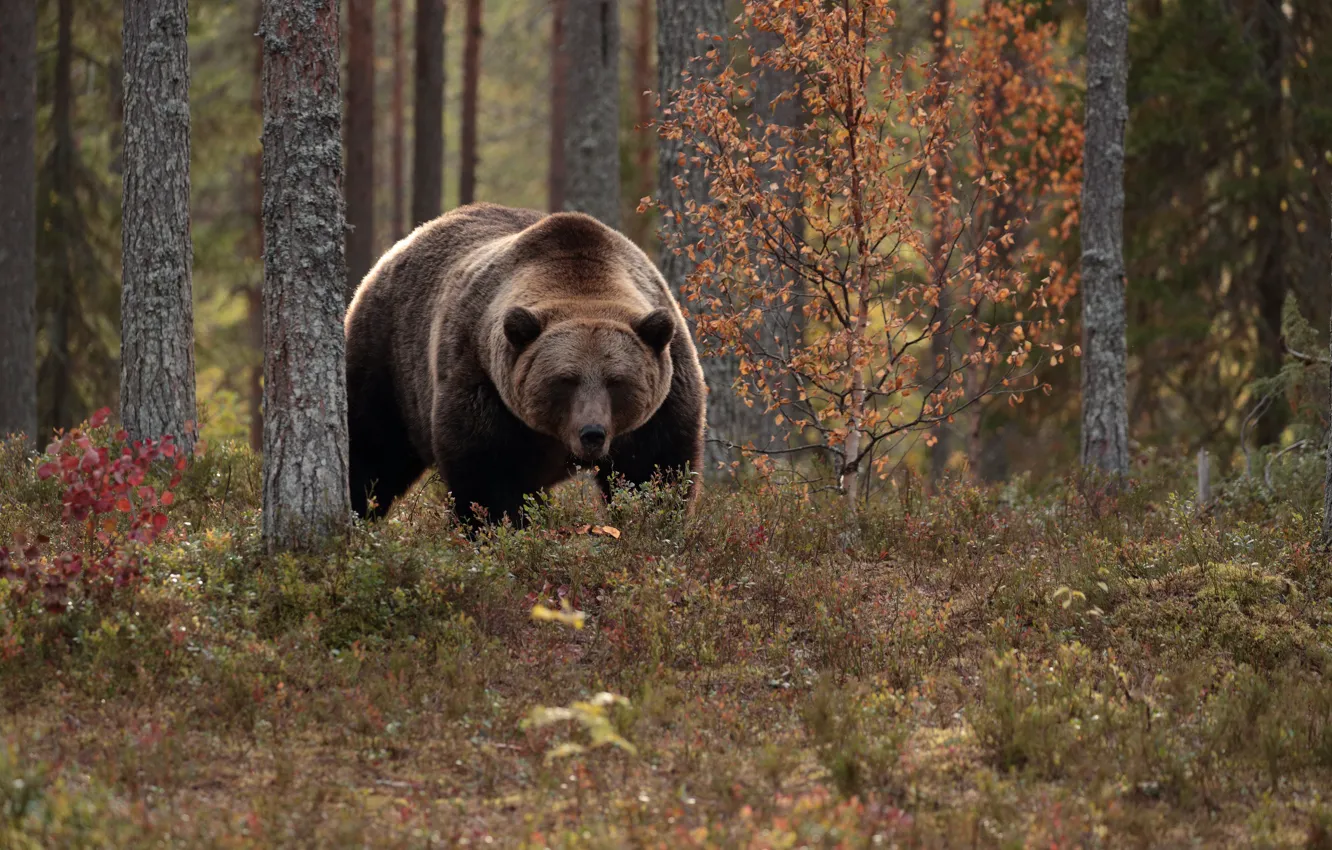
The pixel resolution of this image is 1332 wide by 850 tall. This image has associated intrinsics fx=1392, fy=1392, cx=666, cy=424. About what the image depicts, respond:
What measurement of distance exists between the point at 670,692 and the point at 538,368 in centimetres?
280

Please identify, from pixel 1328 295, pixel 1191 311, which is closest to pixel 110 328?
pixel 1191 311

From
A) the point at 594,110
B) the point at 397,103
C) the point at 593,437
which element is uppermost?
the point at 397,103

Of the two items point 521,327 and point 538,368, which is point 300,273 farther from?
point 538,368

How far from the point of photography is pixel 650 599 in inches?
292

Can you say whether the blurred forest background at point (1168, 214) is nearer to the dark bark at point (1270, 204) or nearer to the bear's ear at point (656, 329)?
the dark bark at point (1270, 204)

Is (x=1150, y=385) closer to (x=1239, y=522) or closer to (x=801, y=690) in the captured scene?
(x=1239, y=522)

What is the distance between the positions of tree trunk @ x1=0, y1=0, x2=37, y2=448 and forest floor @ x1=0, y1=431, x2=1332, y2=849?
27.8ft

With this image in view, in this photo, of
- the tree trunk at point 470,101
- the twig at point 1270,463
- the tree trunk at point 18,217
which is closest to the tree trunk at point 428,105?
the tree trunk at point 470,101

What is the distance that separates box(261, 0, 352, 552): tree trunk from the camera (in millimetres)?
7520

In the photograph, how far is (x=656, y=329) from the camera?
8.79 m

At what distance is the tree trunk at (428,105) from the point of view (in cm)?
2233

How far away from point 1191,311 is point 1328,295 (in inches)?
59.3

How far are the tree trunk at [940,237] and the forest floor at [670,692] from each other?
7.05 ft

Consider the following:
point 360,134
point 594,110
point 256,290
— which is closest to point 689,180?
point 594,110
